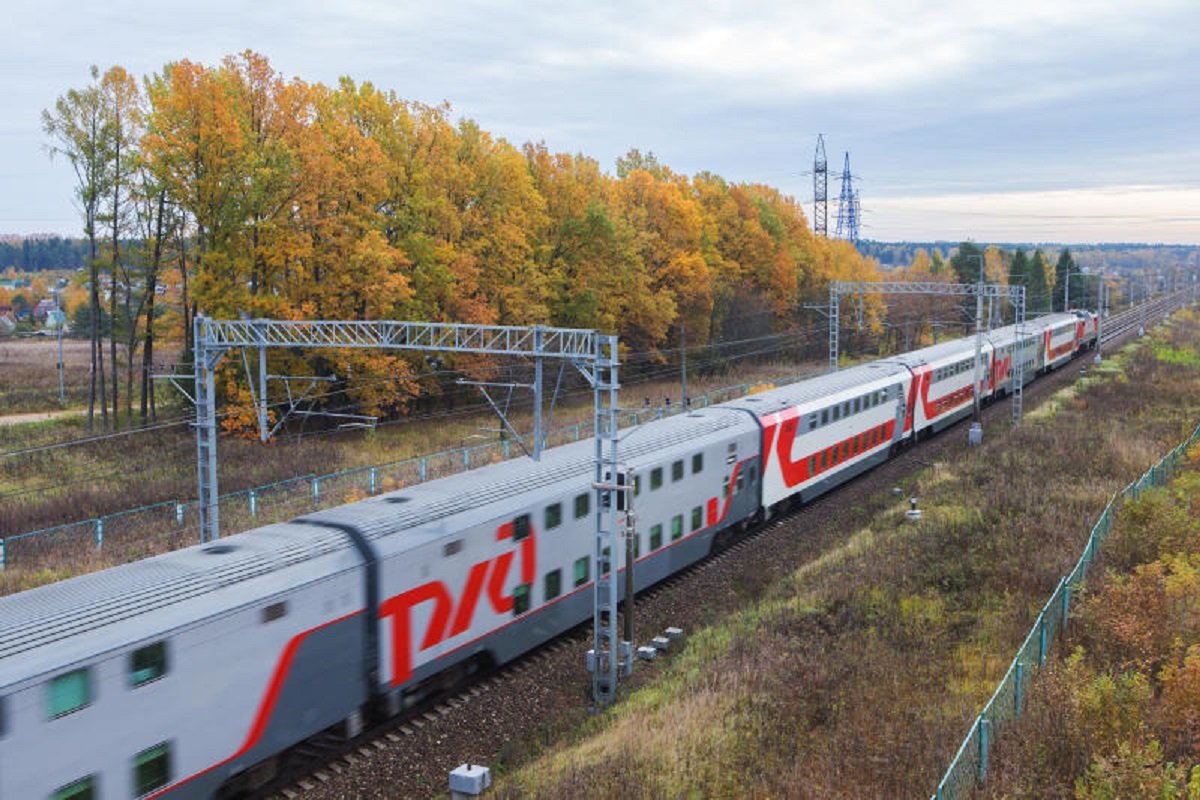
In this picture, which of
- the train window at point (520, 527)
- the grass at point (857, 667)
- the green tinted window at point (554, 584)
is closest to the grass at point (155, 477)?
the green tinted window at point (554, 584)

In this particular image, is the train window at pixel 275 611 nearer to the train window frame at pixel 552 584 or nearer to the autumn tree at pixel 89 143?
the train window frame at pixel 552 584

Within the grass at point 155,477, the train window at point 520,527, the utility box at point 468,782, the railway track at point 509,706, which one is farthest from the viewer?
the grass at point 155,477

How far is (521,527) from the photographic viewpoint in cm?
1967

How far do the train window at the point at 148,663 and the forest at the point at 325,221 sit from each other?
92.1 ft

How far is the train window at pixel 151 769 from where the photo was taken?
41.4 feet

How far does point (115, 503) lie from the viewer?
34.3m

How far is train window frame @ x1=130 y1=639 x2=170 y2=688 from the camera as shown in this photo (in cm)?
1255

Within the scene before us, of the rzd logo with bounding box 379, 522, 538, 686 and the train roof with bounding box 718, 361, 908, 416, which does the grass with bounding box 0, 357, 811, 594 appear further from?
the rzd logo with bounding box 379, 522, 538, 686

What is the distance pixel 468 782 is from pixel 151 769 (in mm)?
4423

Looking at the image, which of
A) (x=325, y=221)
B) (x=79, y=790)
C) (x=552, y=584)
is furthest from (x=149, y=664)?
(x=325, y=221)

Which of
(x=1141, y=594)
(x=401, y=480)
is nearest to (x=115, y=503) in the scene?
(x=401, y=480)

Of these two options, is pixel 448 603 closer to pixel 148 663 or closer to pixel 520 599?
pixel 520 599

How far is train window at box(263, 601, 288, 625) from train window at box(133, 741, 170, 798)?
2.11 metres

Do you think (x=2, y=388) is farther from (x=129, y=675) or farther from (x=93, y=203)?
(x=129, y=675)
